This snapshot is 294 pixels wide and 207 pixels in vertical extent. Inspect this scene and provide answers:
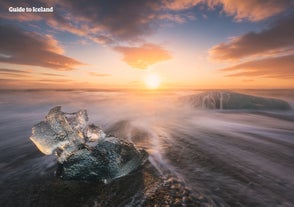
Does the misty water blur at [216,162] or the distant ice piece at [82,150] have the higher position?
the distant ice piece at [82,150]

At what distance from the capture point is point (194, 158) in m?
3.82

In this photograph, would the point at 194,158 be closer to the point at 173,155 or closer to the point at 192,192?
the point at 173,155

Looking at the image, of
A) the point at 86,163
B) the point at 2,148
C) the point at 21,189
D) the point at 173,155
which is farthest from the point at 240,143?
the point at 2,148

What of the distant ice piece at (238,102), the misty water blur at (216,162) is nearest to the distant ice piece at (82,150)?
the misty water blur at (216,162)

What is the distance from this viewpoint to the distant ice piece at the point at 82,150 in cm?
293

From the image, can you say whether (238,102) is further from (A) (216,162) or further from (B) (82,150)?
(B) (82,150)

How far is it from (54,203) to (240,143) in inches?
183

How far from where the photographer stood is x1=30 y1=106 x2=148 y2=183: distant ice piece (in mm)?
2930

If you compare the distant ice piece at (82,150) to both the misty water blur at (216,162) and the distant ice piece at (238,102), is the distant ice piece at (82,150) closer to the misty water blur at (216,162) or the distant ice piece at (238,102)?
the misty water blur at (216,162)

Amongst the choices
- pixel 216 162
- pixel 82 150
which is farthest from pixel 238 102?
pixel 82 150

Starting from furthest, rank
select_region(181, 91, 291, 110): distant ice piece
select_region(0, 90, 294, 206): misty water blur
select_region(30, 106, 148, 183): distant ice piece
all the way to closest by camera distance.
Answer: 1. select_region(181, 91, 291, 110): distant ice piece
2. select_region(30, 106, 148, 183): distant ice piece
3. select_region(0, 90, 294, 206): misty water blur

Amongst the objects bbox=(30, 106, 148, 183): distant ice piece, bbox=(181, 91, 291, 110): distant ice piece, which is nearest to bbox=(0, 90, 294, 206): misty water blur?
bbox=(30, 106, 148, 183): distant ice piece

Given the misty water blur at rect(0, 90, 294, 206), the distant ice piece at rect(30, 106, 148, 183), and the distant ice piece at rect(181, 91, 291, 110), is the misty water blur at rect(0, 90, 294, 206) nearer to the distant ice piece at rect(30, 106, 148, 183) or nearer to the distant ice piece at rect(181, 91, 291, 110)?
the distant ice piece at rect(30, 106, 148, 183)

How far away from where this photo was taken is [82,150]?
10.2 feet
